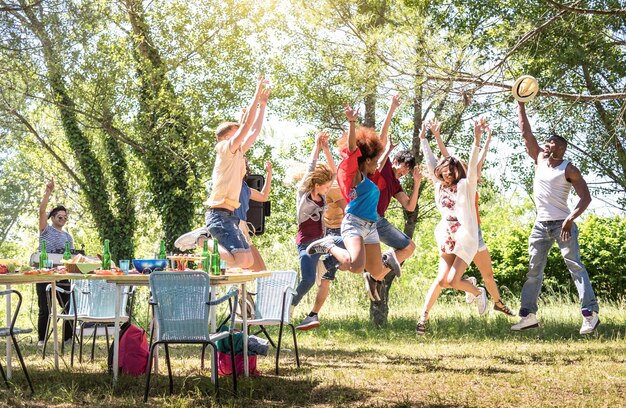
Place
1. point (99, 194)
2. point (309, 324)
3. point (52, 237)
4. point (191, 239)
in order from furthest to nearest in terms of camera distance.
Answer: point (99, 194)
point (52, 237)
point (309, 324)
point (191, 239)

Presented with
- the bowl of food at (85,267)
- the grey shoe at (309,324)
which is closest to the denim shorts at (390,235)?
the grey shoe at (309,324)

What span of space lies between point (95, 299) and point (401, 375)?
3063 millimetres

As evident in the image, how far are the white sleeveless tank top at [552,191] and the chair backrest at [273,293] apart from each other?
8.69ft

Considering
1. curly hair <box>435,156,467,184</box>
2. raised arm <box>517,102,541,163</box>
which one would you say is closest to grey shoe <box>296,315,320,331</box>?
curly hair <box>435,156,467,184</box>

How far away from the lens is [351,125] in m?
6.27

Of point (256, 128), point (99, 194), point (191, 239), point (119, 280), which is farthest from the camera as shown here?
point (99, 194)

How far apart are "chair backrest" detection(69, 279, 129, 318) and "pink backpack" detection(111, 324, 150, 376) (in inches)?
42.2

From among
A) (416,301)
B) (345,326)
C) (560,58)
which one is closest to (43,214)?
(345,326)

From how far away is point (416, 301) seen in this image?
15344 mm

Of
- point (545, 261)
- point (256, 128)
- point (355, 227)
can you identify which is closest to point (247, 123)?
point (256, 128)

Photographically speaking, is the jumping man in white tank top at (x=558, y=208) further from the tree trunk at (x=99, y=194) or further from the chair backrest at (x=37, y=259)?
the tree trunk at (x=99, y=194)

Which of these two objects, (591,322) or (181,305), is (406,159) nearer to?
(591,322)

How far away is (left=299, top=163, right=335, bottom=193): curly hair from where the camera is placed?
8.05 m

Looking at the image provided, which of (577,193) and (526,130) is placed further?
(526,130)
